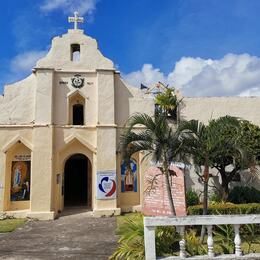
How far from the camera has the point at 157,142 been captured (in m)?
10.1

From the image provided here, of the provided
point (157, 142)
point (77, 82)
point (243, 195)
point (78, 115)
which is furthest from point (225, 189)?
point (77, 82)

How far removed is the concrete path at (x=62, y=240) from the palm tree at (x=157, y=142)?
9.46 feet

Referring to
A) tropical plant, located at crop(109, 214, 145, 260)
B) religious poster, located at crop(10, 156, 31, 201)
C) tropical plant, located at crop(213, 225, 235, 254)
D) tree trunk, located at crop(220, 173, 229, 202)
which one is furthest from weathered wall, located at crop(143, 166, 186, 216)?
religious poster, located at crop(10, 156, 31, 201)

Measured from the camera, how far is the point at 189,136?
1039 cm

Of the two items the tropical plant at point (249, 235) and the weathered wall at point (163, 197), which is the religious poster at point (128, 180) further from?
the tropical plant at point (249, 235)

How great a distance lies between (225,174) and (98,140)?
6670 mm

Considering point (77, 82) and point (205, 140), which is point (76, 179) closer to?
point (77, 82)

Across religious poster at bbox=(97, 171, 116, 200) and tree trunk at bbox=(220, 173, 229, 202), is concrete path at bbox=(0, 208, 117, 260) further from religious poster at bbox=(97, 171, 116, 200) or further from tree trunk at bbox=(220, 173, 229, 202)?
tree trunk at bbox=(220, 173, 229, 202)

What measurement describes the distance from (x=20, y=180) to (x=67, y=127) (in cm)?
371

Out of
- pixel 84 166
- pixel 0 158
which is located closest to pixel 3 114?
pixel 0 158

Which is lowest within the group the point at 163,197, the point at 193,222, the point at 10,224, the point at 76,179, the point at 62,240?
the point at 62,240

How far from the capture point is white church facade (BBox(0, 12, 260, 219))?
1636 centimetres

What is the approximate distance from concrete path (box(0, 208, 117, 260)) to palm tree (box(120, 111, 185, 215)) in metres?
2.88

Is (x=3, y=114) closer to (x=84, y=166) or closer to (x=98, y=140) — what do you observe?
(x=98, y=140)
